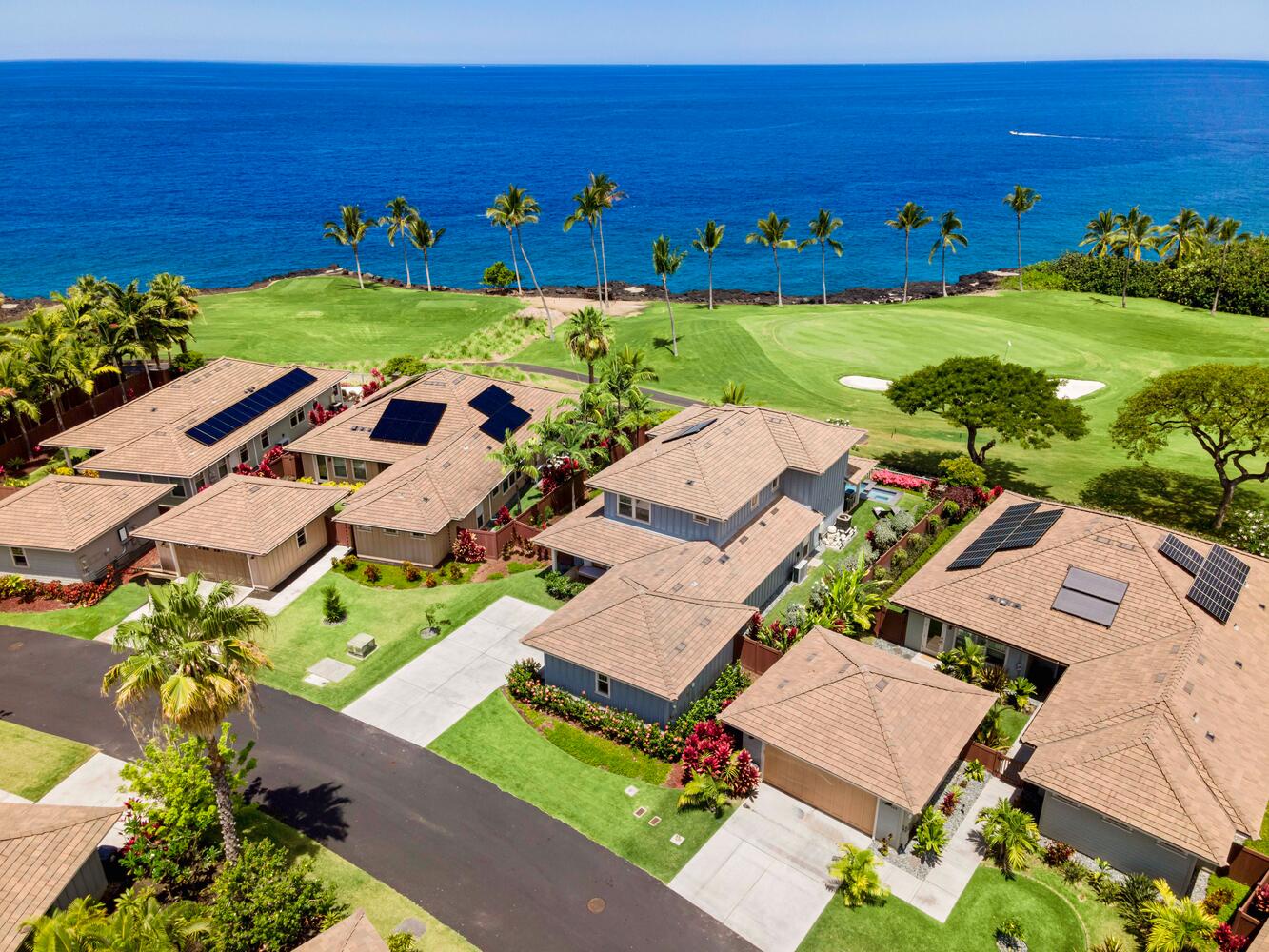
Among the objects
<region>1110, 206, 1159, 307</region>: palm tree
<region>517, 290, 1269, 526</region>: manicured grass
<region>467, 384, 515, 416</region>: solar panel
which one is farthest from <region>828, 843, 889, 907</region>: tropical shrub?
<region>1110, 206, 1159, 307</region>: palm tree

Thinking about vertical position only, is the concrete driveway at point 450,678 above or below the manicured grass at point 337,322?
below

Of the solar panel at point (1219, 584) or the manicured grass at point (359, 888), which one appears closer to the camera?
the manicured grass at point (359, 888)

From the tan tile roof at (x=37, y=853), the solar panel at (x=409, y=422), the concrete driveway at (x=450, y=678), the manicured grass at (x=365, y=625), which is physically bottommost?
the concrete driveway at (x=450, y=678)

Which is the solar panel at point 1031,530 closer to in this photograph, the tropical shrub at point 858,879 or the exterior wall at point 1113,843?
the exterior wall at point 1113,843

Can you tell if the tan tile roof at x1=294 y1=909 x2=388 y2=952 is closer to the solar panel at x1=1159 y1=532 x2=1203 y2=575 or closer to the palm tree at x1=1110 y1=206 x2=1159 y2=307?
the solar panel at x1=1159 y1=532 x2=1203 y2=575

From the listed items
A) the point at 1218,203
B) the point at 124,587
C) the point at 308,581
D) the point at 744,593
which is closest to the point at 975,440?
the point at 744,593

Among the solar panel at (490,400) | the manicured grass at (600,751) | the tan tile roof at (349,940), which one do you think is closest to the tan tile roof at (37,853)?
the tan tile roof at (349,940)

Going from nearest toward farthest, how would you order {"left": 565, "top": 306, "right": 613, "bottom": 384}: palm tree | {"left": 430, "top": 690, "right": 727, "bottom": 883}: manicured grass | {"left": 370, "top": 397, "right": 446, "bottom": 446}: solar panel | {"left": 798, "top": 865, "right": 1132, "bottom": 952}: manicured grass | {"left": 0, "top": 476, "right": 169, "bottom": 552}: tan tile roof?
{"left": 798, "top": 865, "right": 1132, "bottom": 952}: manicured grass, {"left": 430, "top": 690, "right": 727, "bottom": 883}: manicured grass, {"left": 0, "top": 476, "right": 169, "bottom": 552}: tan tile roof, {"left": 370, "top": 397, "right": 446, "bottom": 446}: solar panel, {"left": 565, "top": 306, "right": 613, "bottom": 384}: palm tree
